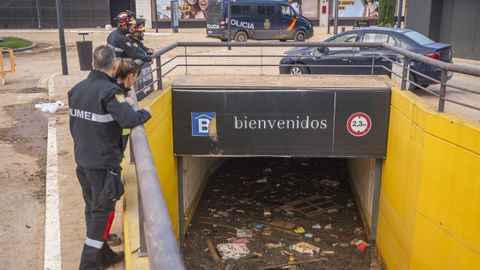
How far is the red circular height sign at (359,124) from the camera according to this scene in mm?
8852

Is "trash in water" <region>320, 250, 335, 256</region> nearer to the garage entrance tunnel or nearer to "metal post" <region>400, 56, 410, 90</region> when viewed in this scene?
the garage entrance tunnel

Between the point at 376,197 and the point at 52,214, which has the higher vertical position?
the point at 52,214

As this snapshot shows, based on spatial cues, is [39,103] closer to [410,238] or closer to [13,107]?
[13,107]

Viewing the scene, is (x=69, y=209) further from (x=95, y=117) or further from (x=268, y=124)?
(x=268, y=124)

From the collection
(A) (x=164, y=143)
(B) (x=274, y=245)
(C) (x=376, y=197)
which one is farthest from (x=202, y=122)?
(C) (x=376, y=197)

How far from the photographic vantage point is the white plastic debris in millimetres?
11820

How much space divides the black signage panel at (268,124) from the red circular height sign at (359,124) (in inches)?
0.7

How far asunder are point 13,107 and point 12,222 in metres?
7.43

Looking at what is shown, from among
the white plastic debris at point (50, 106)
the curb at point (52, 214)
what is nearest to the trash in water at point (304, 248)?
the curb at point (52, 214)

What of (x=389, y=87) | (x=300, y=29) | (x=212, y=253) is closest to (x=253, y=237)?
(x=212, y=253)

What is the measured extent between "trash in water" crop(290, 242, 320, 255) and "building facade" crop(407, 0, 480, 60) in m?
14.4

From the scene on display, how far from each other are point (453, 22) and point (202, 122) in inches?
636

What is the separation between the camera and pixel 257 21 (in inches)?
1106

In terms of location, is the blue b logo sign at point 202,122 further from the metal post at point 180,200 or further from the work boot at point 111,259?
the work boot at point 111,259
